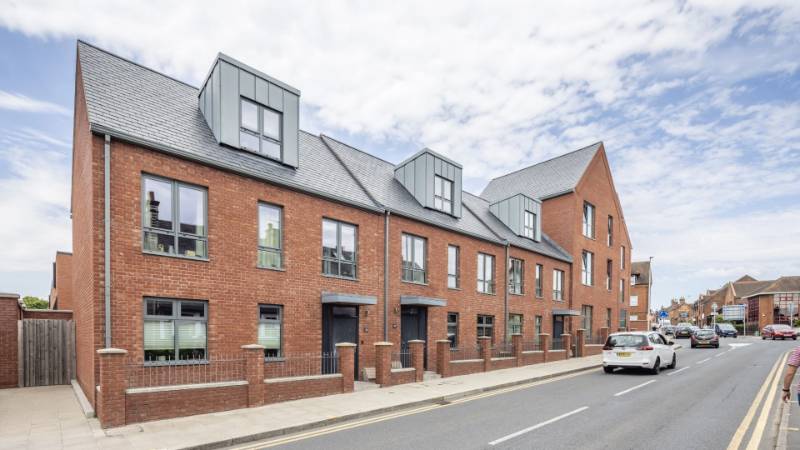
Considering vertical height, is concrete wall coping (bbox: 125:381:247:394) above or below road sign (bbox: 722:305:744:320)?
above

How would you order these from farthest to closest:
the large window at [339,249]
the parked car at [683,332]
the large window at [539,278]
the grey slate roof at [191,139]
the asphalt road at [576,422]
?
1. the parked car at [683,332]
2. the large window at [539,278]
3. the large window at [339,249]
4. the grey slate roof at [191,139]
5. the asphalt road at [576,422]

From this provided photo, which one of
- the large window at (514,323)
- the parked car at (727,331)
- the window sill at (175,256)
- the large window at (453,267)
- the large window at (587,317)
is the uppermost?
the window sill at (175,256)

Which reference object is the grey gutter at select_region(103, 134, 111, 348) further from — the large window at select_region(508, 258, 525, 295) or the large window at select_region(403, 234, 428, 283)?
the large window at select_region(508, 258, 525, 295)

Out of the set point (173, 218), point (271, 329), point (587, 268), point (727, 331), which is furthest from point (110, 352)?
point (727, 331)

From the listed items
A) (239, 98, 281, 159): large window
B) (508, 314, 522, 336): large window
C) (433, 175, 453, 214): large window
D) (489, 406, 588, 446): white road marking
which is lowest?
(508, 314, 522, 336): large window

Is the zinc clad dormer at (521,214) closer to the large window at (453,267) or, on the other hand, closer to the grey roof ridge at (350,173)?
the large window at (453,267)

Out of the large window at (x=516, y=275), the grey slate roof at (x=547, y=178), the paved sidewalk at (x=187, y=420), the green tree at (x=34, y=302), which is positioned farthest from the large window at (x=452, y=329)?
the green tree at (x=34, y=302)

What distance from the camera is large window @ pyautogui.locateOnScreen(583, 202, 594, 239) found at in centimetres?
2844

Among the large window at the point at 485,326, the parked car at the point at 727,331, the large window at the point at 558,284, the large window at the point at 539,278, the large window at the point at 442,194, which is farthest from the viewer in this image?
the parked car at the point at 727,331

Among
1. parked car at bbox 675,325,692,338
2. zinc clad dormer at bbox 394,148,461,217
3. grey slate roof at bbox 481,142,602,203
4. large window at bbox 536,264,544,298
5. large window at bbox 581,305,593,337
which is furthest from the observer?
parked car at bbox 675,325,692,338

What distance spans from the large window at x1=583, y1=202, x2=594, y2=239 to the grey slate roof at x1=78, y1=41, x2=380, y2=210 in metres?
18.1

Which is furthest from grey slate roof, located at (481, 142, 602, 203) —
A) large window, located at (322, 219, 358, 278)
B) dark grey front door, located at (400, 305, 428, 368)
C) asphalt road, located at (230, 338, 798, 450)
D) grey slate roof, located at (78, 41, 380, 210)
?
grey slate roof, located at (78, 41, 380, 210)

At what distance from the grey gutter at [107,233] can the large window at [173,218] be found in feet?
2.56

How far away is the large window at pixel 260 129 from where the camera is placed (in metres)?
13.2
